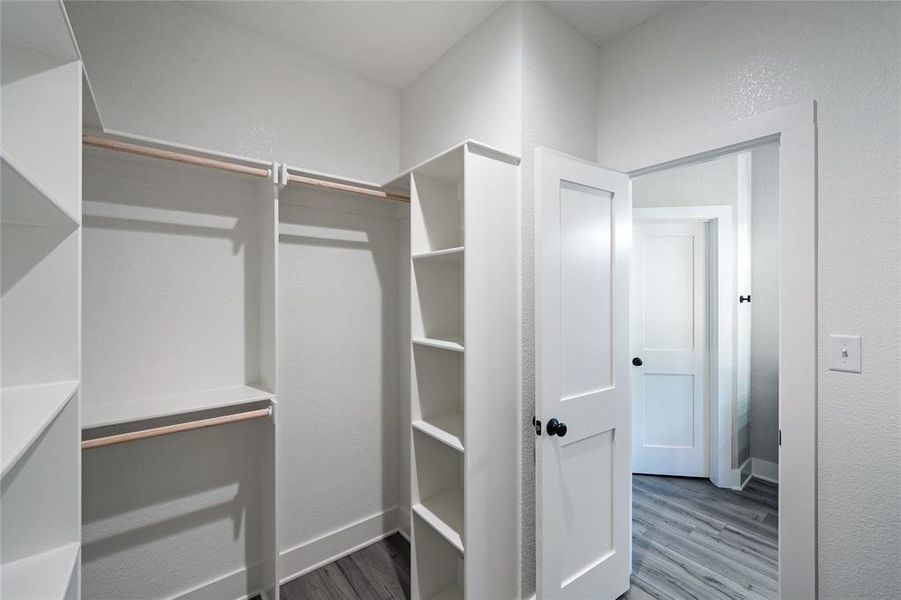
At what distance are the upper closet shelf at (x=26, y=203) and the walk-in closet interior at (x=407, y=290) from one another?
0.04 feet

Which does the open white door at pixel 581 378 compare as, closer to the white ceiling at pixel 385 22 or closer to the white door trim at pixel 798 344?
the white door trim at pixel 798 344

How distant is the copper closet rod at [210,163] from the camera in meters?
1.37

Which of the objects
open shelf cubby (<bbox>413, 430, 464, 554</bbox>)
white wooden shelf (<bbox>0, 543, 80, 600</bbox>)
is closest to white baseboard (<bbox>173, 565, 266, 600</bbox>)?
open shelf cubby (<bbox>413, 430, 464, 554</bbox>)

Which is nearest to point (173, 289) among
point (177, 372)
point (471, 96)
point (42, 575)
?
point (177, 372)

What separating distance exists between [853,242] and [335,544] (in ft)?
8.70


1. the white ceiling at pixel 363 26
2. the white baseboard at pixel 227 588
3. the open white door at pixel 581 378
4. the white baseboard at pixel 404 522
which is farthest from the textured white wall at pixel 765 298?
the white baseboard at pixel 227 588

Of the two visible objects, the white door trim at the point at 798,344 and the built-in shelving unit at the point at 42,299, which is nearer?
the built-in shelving unit at the point at 42,299

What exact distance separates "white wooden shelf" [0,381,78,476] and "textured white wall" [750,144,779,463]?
4.03m

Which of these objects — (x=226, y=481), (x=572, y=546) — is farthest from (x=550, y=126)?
(x=226, y=481)

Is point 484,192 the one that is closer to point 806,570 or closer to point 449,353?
point 449,353

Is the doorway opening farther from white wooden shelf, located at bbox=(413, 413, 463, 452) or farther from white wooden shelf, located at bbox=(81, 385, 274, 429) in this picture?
white wooden shelf, located at bbox=(81, 385, 274, 429)

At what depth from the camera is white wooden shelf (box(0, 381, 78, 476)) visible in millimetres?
665

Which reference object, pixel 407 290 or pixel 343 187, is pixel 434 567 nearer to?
pixel 407 290

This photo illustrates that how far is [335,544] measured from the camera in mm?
2143
